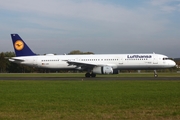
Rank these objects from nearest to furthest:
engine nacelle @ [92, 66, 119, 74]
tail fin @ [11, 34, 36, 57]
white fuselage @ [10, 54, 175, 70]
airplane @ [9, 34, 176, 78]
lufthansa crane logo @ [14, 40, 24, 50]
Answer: engine nacelle @ [92, 66, 119, 74]
airplane @ [9, 34, 176, 78]
white fuselage @ [10, 54, 175, 70]
tail fin @ [11, 34, 36, 57]
lufthansa crane logo @ [14, 40, 24, 50]

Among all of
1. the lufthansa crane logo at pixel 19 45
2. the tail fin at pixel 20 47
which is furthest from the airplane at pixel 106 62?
the lufthansa crane logo at pixel 19 45

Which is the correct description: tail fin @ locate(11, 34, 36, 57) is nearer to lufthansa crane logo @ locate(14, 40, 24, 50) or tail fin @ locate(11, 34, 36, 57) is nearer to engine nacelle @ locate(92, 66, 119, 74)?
lufthansa crane logo @ locate(14, 40, 24, 50)

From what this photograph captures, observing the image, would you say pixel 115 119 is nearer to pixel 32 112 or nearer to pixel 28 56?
pixel 32 112

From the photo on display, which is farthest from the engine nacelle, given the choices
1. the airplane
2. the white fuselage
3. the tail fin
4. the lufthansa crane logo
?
the lufthansa crane logo

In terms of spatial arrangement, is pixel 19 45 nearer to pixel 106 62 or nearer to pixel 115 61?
pixel 106 62

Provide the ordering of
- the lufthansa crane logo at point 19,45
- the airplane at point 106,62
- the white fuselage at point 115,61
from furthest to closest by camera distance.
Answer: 1. the lufthansa crane logo at point 19,45
2. the white fuselage at point 115,61
3. the airplane at point 106,62

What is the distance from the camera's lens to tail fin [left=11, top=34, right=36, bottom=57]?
155 feet

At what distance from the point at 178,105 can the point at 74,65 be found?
3203cm

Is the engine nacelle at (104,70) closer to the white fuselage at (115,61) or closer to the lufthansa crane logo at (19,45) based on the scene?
the white fuselage at (115,61)

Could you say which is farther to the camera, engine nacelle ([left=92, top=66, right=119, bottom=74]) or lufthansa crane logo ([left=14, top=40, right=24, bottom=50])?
lufthansa crane logo ([left=14, top=40, right=24, bottom=50])

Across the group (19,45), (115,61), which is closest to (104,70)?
(115,61)

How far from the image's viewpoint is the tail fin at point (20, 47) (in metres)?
47.2

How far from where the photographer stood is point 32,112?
10.4 m

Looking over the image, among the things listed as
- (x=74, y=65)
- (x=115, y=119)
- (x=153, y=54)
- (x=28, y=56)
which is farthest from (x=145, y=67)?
(x=115, y=119)
